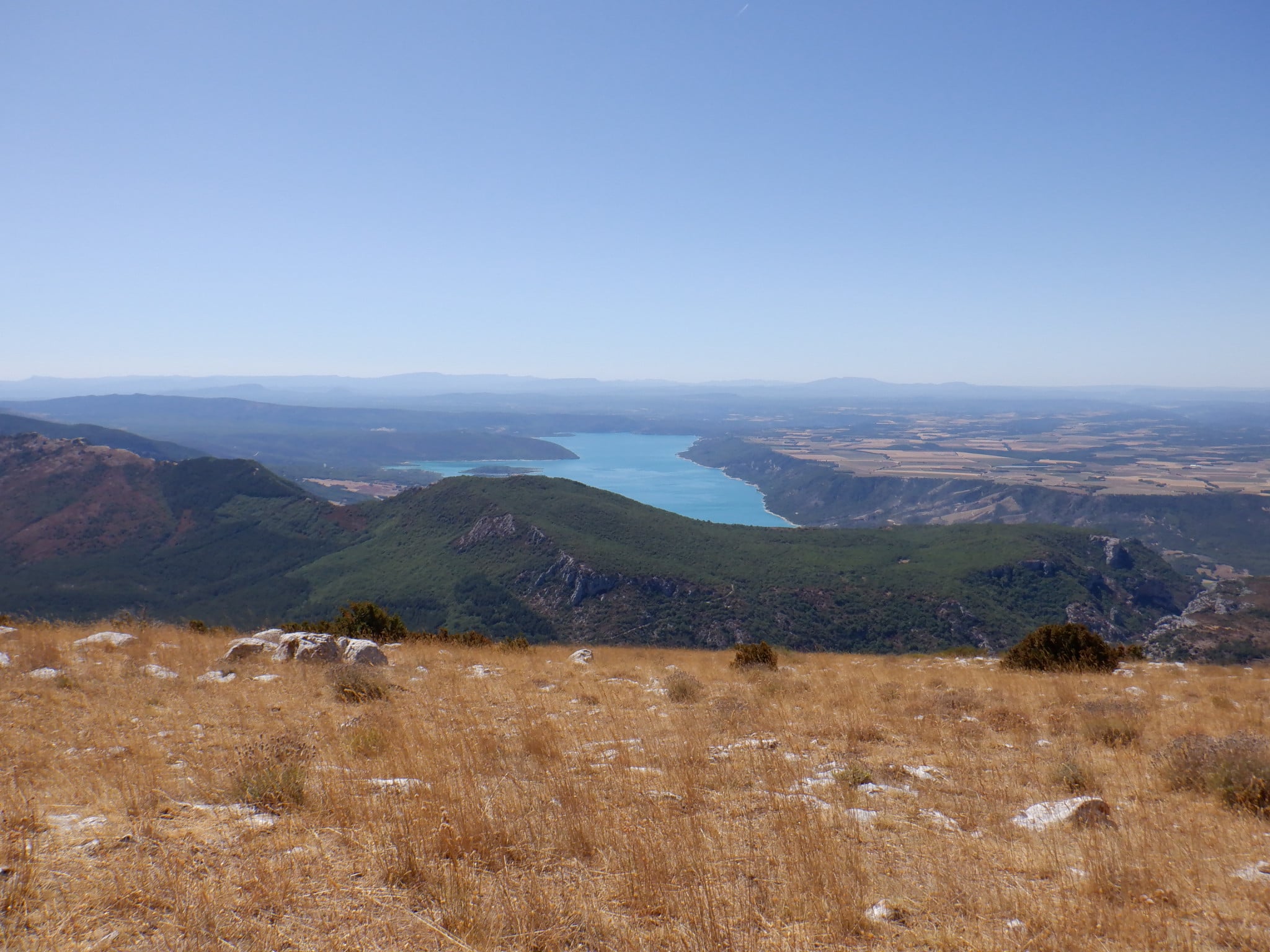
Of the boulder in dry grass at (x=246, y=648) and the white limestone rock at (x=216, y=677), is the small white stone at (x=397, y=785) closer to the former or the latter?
the white limestone rock at (x=216, y=677)

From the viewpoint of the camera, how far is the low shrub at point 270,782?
4.51 metres

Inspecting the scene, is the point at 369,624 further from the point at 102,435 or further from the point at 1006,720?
the point at 102,435

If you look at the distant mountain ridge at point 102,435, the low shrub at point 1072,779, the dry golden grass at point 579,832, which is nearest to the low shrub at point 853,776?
the dry golden grass at point 579,832

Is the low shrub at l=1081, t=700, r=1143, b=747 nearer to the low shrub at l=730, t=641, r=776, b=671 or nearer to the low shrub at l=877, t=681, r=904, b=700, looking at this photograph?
the low shrub at l=877, t=681, r=904, b=700

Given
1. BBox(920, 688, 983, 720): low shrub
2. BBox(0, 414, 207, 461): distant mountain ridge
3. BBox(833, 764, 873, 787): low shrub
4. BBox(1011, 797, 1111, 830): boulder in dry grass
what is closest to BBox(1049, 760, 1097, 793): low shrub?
BBox(1011, 797, 1111, 830): boulder in dry grass

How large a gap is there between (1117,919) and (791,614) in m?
49.8

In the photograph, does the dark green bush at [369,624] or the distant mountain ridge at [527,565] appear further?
the distant mountain ridge at [527,565]

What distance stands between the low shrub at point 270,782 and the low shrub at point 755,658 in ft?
30.5

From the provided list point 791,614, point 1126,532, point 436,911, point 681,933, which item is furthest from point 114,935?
point 1126,532

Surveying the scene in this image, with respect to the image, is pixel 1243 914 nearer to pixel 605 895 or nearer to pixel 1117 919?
pixel 1117 919

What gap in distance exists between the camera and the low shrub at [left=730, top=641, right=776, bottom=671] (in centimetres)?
1288

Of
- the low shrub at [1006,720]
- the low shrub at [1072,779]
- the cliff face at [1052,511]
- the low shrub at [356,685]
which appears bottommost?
the cliff face at [1052,511]

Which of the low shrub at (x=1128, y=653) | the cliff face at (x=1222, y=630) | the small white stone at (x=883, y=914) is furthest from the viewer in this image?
the cliff face at (x=1222, y=630)

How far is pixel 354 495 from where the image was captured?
478ft
